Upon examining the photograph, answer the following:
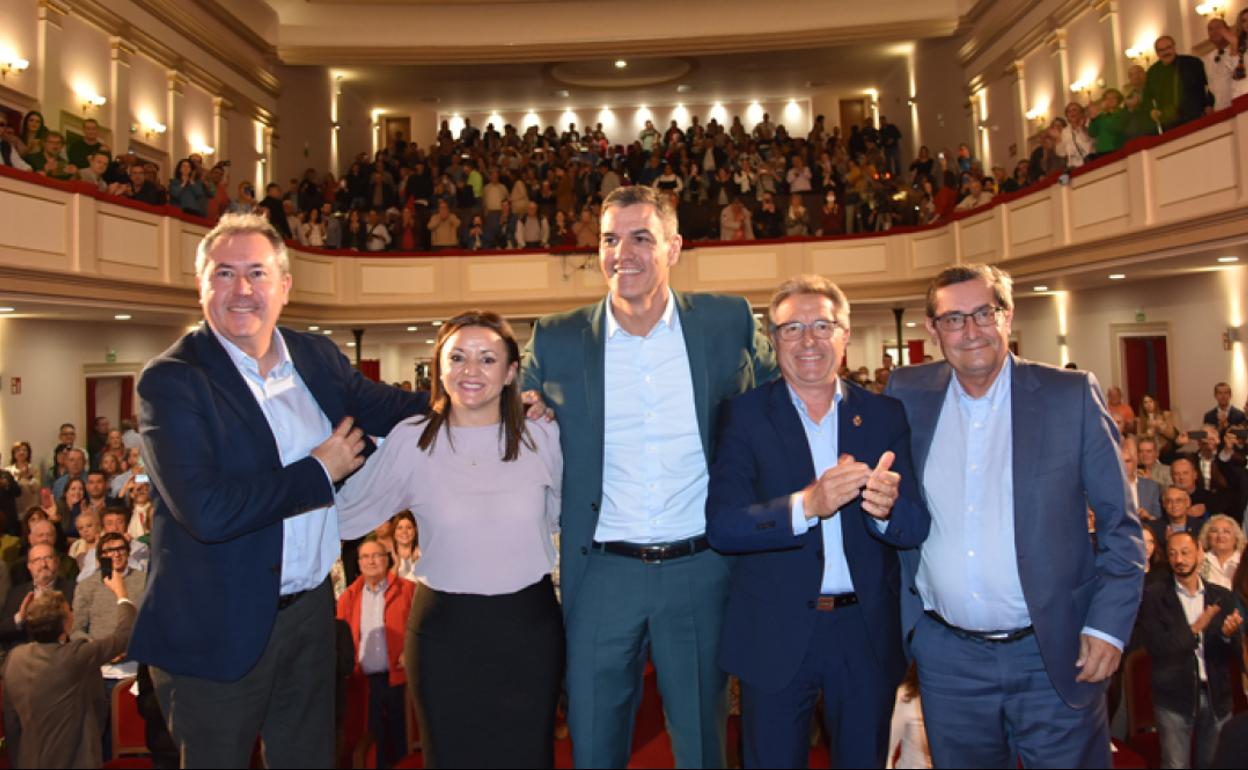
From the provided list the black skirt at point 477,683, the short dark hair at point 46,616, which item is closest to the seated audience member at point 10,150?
the short dark hair at point 46,616

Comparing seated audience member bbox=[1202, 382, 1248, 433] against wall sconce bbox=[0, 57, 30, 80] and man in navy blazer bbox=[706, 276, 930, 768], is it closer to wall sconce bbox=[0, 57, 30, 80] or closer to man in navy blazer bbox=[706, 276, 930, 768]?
man in navy blazer bbox=[706, 276, 930, 768]

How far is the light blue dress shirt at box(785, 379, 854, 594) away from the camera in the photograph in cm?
221

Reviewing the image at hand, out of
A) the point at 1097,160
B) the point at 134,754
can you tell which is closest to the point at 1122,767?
the point at 134,754

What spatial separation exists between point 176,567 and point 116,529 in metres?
4.42

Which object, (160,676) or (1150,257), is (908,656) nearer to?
(160,676)

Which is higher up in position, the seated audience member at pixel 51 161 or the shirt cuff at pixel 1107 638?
the seated audience member at pixel 51 161

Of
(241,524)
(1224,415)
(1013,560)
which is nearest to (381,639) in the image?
(241,524)

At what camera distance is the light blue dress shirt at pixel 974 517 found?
2.20m

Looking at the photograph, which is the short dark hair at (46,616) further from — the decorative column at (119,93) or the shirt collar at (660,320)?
the decorative column at (119,93)

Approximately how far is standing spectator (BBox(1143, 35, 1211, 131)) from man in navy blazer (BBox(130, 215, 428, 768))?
335 inches

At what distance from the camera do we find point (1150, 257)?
26.7 ft

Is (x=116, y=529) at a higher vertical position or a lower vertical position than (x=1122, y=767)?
higher

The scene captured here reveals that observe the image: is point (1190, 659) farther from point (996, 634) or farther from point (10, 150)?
point (10, 150)

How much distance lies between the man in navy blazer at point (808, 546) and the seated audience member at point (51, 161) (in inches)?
338
